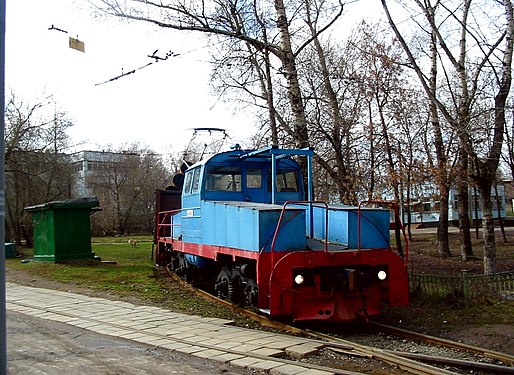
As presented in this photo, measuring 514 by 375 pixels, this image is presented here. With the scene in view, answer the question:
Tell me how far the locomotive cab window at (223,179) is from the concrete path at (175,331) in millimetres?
2795

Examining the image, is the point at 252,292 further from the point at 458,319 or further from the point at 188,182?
the point at 188,182

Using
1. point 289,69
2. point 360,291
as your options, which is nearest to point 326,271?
point 360,291

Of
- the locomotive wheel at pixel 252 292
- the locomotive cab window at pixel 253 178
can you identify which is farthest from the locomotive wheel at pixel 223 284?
the locomotive cab window at pixel 253 178

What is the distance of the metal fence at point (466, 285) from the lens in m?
11.5

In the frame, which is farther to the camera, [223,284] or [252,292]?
[223,284]

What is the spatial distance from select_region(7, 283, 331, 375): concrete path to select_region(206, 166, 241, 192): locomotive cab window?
9.17 ft

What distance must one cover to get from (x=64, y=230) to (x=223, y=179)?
10067 mm

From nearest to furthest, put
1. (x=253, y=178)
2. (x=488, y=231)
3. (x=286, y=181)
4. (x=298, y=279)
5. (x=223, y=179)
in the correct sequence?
(x=298, y=279) < (x=223, y=179) < (x=253, y=178) < (x=286, y=181) < (x=488, y=231)

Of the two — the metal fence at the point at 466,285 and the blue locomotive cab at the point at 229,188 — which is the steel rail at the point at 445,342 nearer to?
the metal fence at the point at 466,285

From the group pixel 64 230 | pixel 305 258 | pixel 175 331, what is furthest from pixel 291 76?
pixel 64 230

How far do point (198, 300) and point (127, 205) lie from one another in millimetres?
51586

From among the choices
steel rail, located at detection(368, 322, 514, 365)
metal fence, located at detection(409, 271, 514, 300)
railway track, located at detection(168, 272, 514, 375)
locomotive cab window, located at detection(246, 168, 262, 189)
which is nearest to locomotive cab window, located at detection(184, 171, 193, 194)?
locomotive cab window, located at detection(246, 168, 262, 189)

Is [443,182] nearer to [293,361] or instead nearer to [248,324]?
[248,324]

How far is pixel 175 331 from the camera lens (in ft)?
30.4
